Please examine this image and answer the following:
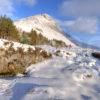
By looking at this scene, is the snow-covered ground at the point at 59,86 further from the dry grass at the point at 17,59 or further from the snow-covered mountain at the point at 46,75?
the dry grass at the point at 17,59

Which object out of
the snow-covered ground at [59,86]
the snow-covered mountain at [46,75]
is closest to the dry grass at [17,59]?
the snow-covered mountain at [46,75]

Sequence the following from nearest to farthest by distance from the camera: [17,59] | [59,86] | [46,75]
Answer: [59,86], [46,75], [17,59]

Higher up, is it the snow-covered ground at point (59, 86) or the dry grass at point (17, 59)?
the dry grass at point (17, 59)

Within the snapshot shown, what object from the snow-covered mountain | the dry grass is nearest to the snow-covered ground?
the snow-covered mountain

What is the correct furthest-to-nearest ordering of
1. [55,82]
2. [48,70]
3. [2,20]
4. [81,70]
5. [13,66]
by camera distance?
[2,20] < [13,66] < [48,70] < [81,70] < [55,82]

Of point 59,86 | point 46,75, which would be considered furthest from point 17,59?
point 59,86

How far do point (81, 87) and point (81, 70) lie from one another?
3.83m

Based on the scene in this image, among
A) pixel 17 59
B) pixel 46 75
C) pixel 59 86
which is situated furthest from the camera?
pixel 17 59

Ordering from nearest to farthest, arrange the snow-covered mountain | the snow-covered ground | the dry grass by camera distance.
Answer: the snow-covered ground < the snow-covered mountain < the dry grass

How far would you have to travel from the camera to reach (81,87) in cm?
1442

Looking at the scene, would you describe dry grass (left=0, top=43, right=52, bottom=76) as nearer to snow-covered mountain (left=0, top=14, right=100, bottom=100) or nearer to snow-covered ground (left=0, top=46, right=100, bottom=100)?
snow-covered mountain (left=0, top=14, right=100, bottom=100)

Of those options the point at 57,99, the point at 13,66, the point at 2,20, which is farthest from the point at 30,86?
the point at 2,20

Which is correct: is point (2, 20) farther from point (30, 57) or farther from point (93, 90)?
point (93, 90)

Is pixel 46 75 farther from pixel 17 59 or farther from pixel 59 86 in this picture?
pixel 59 86
